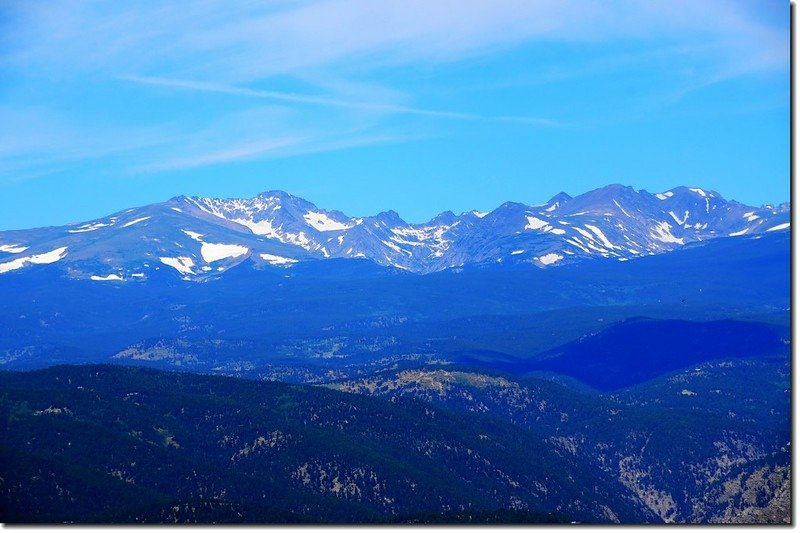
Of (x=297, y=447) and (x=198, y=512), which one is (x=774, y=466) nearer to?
(x=297, y=447)

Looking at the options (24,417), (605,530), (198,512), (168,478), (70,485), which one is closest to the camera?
(605,530)

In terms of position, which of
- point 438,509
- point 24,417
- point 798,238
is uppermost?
point 798,238

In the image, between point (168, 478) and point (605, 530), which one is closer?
point (605, 530)

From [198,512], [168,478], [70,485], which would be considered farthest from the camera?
[168,478]

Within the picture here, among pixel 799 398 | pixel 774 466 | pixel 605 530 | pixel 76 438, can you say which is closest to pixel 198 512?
pixel 76 438

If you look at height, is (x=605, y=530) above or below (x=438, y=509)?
above

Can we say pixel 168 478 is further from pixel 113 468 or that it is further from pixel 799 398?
pixel 799 398

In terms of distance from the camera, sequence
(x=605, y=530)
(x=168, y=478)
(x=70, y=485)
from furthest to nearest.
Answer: (x=168, y=478) → (x=70, y=485) → (x=605, y=530)

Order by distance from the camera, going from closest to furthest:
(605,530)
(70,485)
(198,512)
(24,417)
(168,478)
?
1. (605,530)
2. (198,512)
3. (70,485)
4. (168,478)
5. (24,417)

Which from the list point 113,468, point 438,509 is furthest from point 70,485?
point 438,509
